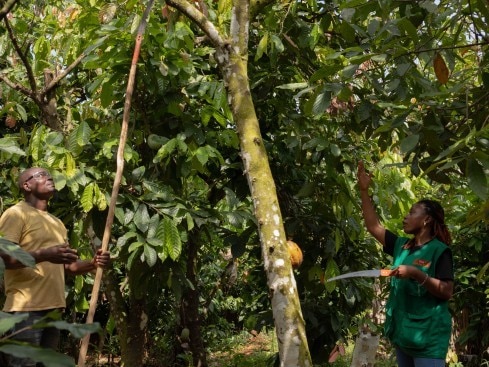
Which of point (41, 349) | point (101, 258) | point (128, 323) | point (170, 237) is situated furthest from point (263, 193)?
point (128, 323)

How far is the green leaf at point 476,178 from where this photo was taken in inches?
89.4

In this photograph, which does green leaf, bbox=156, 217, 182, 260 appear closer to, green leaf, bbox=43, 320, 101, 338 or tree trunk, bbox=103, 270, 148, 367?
tree trunk, bbox=103, 270, 148, 367

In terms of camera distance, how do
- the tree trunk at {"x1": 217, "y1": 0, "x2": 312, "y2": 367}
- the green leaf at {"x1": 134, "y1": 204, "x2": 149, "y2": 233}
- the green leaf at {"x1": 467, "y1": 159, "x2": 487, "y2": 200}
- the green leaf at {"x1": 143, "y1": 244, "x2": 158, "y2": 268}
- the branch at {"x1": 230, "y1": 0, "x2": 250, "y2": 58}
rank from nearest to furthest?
the green leaf at {"x1": 467, "y1": 159, "x2": 487, "y2": 200} → the tree trunk at {"x1": 217, "y1": 0, "x2": 312, "y2": 367} → the branch at {"x1": 230, "y1": 0, "x2": 250, "y2": 58} → the green leaf at {"x1": 143, "y1": 244, "x2": 158, "y2": 268} → the green leaf at {"x1": 134, "y1": 204, "x2": 149, "y2": 233}

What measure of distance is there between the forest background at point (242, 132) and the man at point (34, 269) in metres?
0.30

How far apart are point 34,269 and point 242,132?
1224 millimetres

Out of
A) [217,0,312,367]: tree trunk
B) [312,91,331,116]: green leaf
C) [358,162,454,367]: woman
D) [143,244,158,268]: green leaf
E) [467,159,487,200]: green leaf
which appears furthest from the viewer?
[143,244,158,268]: green leaf

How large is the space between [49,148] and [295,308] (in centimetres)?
191

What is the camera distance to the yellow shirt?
3162 mm

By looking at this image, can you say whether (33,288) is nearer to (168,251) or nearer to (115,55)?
(168,251)

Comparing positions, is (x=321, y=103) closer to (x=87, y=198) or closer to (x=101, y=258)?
(x=101, y=258)

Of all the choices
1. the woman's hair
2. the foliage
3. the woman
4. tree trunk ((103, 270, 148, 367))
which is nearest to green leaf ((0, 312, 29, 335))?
the foliage

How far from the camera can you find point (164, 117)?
440 cm

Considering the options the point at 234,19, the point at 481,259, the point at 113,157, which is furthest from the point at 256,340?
the point at 234,19

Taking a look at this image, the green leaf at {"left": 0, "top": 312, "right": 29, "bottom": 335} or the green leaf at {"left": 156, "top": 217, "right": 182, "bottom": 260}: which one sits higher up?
the green leaf at {"left": 156, "top": 217, "right": 182, "bottom": 260}
